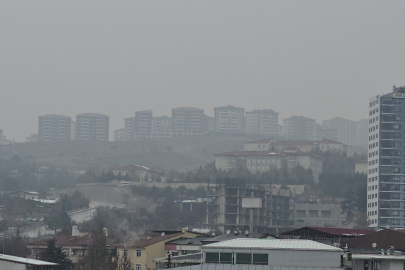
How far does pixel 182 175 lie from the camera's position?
183625 mm

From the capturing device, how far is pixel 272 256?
31.5 m

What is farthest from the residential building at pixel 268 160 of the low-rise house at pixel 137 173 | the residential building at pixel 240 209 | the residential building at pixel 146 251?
the residential building at pixel 146 251

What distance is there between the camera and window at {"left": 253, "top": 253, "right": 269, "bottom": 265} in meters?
31.6

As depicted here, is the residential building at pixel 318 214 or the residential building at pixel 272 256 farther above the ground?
the residential building at pixel 318 214

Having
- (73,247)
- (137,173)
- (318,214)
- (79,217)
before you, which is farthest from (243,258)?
(137,173)

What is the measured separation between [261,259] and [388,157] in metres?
90.6

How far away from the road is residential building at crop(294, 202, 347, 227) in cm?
2512

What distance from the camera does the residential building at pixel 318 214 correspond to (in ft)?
419

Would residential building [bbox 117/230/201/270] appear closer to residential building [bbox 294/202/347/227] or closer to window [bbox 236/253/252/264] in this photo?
window [bbox 236/253/252/264]

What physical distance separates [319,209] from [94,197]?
47598 mm

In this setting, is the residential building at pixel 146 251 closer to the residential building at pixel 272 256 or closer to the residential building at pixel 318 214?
the residential building at pixel 272 256

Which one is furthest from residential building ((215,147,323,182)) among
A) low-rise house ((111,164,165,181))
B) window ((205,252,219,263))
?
window ((205,252,219,263))

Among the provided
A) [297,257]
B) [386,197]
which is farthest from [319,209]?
[297,257]

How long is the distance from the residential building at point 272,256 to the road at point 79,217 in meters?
79.0
